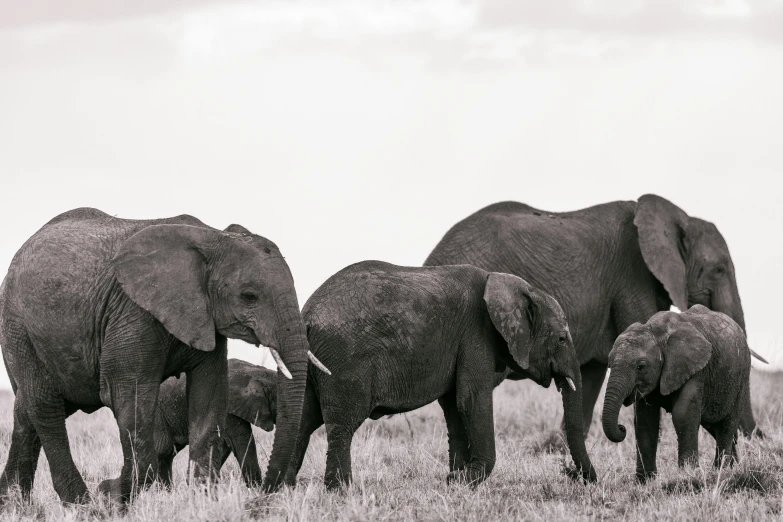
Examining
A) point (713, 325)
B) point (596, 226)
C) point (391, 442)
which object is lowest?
point (391, 442)

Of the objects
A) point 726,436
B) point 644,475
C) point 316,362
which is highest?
point 316,362

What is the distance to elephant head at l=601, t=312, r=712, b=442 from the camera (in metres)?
12.9

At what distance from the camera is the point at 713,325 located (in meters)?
13.8

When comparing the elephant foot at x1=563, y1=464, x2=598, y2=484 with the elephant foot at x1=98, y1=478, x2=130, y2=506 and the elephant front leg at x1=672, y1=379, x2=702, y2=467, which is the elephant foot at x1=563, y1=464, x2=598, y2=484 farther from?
the elephant foot at x1=98, y1=478, x2=130, y2=506

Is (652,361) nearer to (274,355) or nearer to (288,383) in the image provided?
(288,383)

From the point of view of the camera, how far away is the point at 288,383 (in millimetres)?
11469

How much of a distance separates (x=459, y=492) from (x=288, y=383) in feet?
5.56

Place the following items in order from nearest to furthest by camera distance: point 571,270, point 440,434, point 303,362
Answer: point 303,362 → point 571,270 → point 440,434

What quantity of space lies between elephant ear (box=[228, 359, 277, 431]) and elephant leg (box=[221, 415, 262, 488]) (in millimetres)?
92

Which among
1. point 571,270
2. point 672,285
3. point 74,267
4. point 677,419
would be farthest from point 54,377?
point 672,285

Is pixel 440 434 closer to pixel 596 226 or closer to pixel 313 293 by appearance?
pixel 596 226

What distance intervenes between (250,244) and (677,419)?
4240 mm

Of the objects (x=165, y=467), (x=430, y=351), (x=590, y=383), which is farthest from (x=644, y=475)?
(x=590, y=383)

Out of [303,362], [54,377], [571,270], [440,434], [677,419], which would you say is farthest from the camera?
[440,434]
